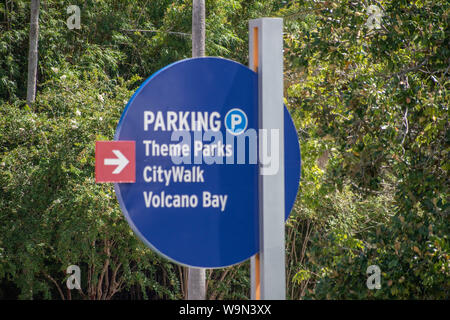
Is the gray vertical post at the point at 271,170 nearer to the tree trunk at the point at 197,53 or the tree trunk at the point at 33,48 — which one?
the tree trunk at the point at 197,53

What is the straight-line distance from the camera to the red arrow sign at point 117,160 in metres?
3.01

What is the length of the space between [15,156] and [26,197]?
2.54 feet

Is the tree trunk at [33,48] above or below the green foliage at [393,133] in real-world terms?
above

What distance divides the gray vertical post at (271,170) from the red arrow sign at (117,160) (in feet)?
2.00

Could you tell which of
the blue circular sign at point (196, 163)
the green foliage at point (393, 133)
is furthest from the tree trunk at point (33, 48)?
the blue circular sign at point (196, 163)

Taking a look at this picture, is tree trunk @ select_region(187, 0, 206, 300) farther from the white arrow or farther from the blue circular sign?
the white arrow

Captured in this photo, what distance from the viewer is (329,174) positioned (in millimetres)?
7000

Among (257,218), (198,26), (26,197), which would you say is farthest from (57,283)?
(257,218)

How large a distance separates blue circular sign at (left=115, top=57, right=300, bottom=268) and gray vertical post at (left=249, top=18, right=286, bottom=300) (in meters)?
0.06

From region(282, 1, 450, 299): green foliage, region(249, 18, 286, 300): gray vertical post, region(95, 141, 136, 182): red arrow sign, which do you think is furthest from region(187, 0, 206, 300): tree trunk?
region(95, 141, 136, 182): red arrow sign

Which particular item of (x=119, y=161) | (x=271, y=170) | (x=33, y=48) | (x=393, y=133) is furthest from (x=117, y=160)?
(x=33, y=48)

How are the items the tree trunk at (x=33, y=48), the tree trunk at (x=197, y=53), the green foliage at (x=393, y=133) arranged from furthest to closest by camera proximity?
the tree trunk at (x=33, y=48) < the tree trunk at (x=197, y=53) < the green foliage at (x=393, y=133)

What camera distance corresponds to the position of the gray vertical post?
123 inches

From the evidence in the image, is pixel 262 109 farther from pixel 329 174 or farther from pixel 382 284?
pixel 329 174
